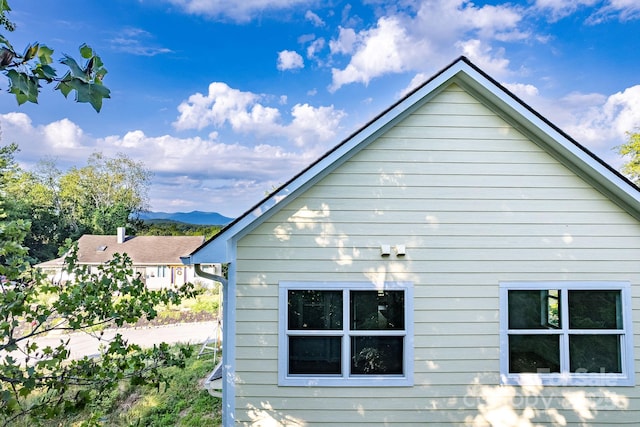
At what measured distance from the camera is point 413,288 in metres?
5.07

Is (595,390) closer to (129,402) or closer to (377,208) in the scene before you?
(377,208)

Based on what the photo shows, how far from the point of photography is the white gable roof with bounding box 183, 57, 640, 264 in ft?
15.6

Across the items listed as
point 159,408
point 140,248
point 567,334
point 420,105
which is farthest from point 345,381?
point 140,248

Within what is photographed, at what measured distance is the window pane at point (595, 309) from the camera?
5.10 metres

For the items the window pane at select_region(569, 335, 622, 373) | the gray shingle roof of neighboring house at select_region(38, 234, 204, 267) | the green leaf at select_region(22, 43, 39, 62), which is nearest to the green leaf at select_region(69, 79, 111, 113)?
the green leaf at select_region(22, 43, 39, 62)

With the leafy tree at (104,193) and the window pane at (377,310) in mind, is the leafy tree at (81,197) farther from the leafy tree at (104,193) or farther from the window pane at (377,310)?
the window pane at (377,310)

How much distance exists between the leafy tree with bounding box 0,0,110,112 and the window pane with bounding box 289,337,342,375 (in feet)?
14.1

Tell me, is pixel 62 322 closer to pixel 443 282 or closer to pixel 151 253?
pixel 443 282

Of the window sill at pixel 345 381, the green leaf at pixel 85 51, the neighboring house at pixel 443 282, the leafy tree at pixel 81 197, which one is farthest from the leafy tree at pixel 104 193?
the green leaf at pixel 85 51

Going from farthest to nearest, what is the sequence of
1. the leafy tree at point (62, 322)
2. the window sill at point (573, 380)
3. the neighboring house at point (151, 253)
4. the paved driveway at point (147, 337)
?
the neighboring house at point (151, 253), the paved driveway at point (147, 337), the window sill at point (573, 380), the leafy tree at point (62, 322)

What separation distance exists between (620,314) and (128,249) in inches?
1217

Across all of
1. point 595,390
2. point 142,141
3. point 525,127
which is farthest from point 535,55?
point 142,141

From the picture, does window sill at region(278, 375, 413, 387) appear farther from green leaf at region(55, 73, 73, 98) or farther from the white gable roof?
green leaf at region(55, 73, 73, 98)

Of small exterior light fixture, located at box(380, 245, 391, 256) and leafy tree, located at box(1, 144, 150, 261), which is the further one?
leafy tree, located at box(1, 144, 150, 261)
